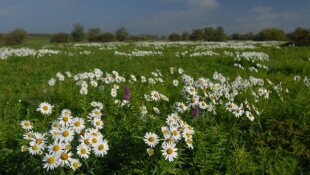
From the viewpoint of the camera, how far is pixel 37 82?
11.6 meters

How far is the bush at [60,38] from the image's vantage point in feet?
204

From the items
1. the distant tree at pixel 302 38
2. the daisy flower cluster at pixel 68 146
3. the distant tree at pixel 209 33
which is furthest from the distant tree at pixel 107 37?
the daisy flower cluster at pixel 68 146

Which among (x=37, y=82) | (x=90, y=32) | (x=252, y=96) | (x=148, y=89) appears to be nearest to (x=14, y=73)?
(x=37, y=82)

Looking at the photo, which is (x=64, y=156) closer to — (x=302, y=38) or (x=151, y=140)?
(x=151, y=140)

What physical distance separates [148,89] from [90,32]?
6224 cm

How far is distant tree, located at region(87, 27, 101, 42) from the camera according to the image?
63147 millimetres

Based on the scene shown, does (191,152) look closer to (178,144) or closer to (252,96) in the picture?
(178,144)

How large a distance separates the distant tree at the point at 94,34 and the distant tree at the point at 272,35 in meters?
25.3

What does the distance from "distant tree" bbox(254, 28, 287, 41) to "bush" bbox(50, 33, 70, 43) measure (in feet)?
99.8

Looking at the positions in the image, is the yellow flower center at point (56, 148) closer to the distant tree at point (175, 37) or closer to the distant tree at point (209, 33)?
the distant tree at point (209, 33)

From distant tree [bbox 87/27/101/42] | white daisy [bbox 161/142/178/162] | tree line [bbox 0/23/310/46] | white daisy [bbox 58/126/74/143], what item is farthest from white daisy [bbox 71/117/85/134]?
distant tree [bbox 87/27/101/42]

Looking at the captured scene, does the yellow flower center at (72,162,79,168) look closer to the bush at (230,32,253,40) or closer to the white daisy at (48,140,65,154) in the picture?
the white daisy at (48,140,65,154)

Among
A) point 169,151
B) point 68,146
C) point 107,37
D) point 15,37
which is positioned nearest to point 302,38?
point 169,151

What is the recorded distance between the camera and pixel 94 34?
66.8 meters
